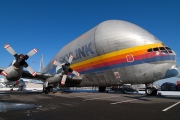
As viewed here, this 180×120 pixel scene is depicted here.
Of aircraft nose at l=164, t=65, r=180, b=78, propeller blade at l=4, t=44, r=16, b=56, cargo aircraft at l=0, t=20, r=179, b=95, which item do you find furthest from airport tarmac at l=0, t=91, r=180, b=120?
propeller blade at l=4, t=44, r=16, b=56

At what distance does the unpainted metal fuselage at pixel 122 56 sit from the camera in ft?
59.6

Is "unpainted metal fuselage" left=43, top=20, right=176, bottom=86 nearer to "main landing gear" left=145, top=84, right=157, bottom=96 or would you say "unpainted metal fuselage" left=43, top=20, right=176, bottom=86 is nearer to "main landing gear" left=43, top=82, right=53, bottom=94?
"main landing gear" left=145, top=84, right=157, bottom=96

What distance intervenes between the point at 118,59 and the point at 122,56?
606 mm

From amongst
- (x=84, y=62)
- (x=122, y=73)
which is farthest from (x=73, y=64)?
(x=122, y=73)

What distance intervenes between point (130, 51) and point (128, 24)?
4177mm

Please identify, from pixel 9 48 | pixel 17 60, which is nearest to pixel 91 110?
pixel 17 60

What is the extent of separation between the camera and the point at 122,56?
20.0m

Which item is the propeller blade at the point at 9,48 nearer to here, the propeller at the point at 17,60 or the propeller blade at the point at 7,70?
the propeller at the point at 17,60

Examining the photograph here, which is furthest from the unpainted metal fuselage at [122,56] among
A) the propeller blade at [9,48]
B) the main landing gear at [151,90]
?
the propeller blade at [9,48]

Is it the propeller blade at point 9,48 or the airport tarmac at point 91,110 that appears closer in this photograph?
the airport tarmac at point 91,110

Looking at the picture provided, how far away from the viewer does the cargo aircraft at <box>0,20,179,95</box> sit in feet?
59.7

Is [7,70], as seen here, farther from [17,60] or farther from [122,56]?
[122,56]

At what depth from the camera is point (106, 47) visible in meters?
21.3

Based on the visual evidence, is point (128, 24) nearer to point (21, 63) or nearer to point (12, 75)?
point (21, 63)
